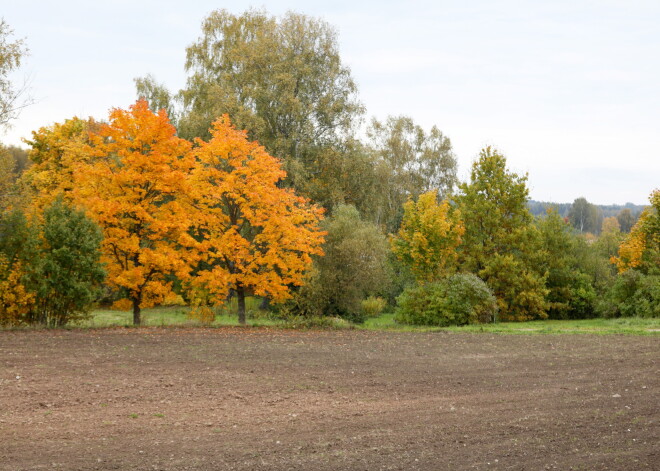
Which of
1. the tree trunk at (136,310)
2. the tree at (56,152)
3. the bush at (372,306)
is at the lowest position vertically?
the bush at (372,306)

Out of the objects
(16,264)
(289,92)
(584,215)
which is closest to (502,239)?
(289,92)

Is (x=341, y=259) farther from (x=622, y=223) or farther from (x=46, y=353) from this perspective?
(x=622, y=223)

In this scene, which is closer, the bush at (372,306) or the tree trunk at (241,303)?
the tree trunk at (241,303)

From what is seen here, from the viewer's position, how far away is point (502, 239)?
35.7 metres

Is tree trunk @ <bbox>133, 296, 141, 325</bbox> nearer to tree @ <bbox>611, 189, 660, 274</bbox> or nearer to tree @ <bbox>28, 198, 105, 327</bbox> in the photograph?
tree @ <bbox>28, 198, 105, 327</bbox>

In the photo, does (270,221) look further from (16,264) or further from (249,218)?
(16,264)

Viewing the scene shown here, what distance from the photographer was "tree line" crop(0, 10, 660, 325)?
77.7 feet

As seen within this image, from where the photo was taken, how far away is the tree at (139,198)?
2400 cm

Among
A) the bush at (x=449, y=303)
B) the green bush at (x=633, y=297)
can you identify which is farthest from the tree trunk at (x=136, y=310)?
the green bush at (x=633, y=297)

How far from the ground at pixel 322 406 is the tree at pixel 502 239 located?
14.9m

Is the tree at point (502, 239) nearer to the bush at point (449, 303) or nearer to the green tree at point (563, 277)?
the green tree at point (563, 277)

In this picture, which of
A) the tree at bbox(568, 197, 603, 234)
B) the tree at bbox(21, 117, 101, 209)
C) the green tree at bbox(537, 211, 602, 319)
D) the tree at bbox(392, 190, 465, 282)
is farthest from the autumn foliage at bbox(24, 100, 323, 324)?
the tree at bbox(568, 197, 603, 234)

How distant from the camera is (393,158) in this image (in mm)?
60531

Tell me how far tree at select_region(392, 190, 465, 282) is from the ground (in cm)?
1246
